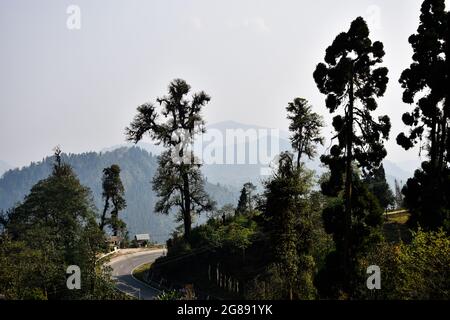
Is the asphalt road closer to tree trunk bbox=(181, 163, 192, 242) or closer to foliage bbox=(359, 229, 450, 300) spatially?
tree trunk bbox=(181, 163, 192, 242)

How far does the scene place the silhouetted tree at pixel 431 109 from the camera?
86.0 ft

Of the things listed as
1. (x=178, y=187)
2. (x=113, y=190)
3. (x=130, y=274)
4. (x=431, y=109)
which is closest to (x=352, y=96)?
(x=431, y=109)

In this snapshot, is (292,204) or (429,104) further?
(429,104)

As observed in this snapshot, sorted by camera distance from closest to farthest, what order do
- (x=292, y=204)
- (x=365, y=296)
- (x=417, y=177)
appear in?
(x=365, y=296) → (x=292, y=204) → (x=417, y=177)

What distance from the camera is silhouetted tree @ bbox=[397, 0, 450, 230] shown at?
2622cm

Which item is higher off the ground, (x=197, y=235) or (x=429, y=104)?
(x=429, y=104)

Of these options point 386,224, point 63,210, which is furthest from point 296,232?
point 63,210

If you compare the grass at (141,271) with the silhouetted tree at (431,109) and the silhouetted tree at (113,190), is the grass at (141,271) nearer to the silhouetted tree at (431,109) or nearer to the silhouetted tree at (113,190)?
the silhouetted tree at (113,190)

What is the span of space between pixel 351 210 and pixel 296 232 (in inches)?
127

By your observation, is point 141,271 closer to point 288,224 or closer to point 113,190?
point 113,190

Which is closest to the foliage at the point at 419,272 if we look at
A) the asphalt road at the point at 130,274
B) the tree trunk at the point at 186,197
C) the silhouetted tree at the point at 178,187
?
the asphalt road at the point at 130,274

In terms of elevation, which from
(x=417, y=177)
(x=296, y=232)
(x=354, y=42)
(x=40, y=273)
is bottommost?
(x=40, y=273)

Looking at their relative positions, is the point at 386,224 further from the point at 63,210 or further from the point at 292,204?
the point at 63,210

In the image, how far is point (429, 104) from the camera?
89.1 ft
